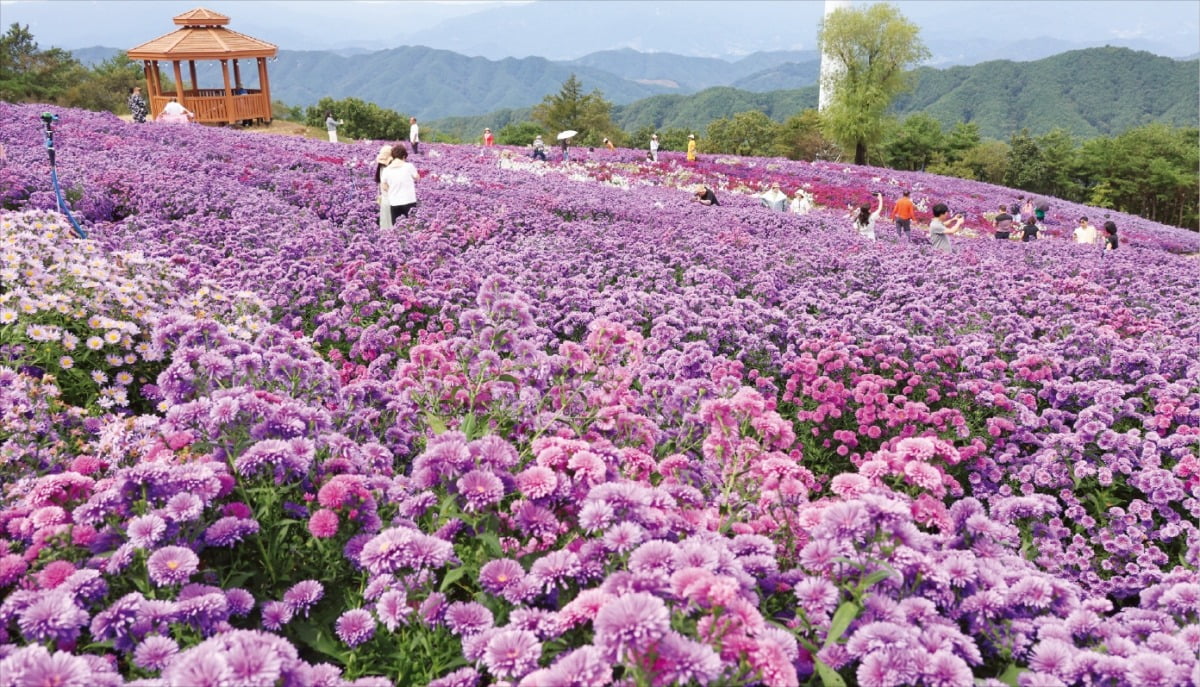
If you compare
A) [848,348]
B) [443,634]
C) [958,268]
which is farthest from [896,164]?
[443,634]

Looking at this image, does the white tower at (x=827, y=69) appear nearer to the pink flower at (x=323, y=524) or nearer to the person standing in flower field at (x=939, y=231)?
the person standing in flower field at (x=939, y=231)

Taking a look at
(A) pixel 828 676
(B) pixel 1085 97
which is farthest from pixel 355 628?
(B) pixel 1085 97

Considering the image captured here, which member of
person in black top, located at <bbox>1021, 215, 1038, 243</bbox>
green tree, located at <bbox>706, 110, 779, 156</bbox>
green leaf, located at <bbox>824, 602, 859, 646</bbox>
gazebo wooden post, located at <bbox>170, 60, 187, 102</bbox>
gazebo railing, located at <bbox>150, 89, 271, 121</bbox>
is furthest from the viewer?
green tree, located at <bbox>706, 110, 779, 156</bbox>

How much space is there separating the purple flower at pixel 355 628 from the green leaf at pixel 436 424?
46.3 inches

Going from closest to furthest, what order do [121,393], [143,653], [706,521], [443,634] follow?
1. [143,653]
2. [443,634]
3. [706,521]
4. [121,393]

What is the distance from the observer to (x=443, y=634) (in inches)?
104

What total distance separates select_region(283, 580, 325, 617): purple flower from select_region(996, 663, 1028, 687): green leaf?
230 cm

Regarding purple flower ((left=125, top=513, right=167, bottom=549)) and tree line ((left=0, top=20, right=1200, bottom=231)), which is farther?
tree line ((left=0, top=20, right=1200, bottom=231))

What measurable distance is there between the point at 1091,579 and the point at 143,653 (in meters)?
4.99

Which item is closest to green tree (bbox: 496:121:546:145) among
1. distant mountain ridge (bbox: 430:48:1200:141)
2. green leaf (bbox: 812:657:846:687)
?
distant mountain ridge (bbox: 430:48:1200:141)

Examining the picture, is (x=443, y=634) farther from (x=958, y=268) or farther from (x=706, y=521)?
(x=958, y=268)

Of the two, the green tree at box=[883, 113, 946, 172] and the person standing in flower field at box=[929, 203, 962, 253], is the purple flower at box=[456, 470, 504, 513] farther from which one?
the green tree at box=[883, 113, 946, 172]

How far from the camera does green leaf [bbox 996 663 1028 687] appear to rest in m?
2.39

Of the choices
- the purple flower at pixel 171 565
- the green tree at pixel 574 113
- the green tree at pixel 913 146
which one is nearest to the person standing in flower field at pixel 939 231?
the purple flower at pixel 171 565
